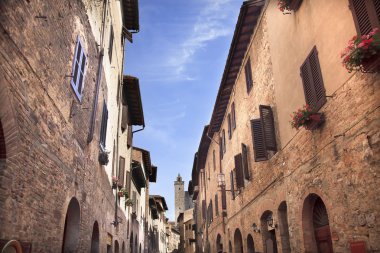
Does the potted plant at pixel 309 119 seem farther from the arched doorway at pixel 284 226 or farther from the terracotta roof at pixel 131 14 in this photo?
the terracotta roof at pixel 131 14

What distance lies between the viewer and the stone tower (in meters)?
85.7

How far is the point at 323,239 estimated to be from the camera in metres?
8.20

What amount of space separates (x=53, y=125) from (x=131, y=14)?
12.1 metres

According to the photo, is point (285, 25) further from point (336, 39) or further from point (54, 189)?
point (54, 189)

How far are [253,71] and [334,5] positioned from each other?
6590 millimetres

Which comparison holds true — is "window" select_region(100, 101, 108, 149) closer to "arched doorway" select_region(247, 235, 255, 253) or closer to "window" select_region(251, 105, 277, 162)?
"window" select_region(251, 105, 277, 162)

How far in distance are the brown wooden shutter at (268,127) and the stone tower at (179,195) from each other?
75973 mm

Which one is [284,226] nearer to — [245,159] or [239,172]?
[245,159]

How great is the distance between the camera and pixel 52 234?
20.9 ft

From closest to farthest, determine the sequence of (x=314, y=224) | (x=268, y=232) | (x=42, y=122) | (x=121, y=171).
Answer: (x=42, y=122) < (x=314, y=224) < (x=268, y=232) < (x=121, y=171)

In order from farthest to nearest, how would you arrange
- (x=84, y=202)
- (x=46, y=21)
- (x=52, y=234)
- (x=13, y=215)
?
(x=84, y=202) → (x=52, y=234) → (x=46, y=21) → (x=13, y=215)

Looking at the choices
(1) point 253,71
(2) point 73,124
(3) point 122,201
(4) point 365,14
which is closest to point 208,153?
(3) point 122,201

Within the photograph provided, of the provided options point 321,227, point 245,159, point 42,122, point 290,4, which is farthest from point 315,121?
point 245,159

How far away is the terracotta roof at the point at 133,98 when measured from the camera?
18594 mm
